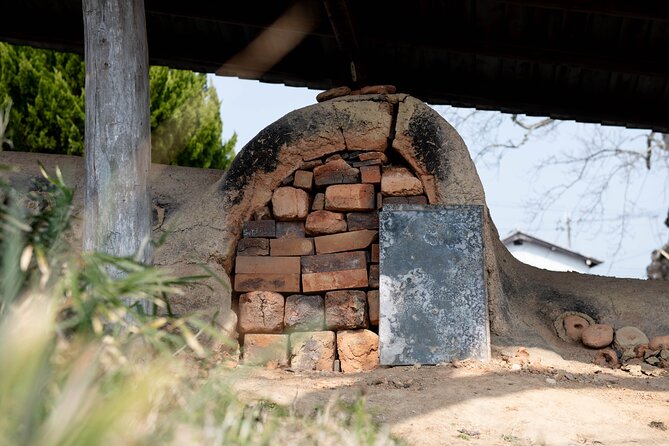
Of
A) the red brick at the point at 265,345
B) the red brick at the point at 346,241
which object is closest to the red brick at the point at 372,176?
the red brick at the point at 346,241

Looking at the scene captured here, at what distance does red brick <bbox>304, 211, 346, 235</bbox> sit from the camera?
554 centimetres

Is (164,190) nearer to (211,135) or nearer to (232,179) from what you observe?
(232,179)

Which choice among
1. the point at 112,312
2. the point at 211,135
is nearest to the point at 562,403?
the point at 112,312

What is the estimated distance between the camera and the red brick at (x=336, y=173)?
18.4ft

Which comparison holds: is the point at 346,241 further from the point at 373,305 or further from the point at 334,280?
the point at 373,305

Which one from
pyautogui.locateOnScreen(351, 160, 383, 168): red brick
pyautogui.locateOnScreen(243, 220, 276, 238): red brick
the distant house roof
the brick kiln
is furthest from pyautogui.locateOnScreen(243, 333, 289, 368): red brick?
the distant house roof

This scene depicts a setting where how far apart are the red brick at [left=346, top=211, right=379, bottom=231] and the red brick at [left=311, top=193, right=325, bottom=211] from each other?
0.54 ft

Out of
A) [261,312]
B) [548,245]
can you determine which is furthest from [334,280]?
[548,245]

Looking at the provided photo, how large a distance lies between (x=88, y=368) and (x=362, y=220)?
3830 mm

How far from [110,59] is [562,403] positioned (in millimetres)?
2539

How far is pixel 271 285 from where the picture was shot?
547 cm

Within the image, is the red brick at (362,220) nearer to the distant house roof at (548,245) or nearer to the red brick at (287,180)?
the red brick at (287,180)

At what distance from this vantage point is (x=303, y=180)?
564cm

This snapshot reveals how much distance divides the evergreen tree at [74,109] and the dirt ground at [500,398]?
4.81 m
